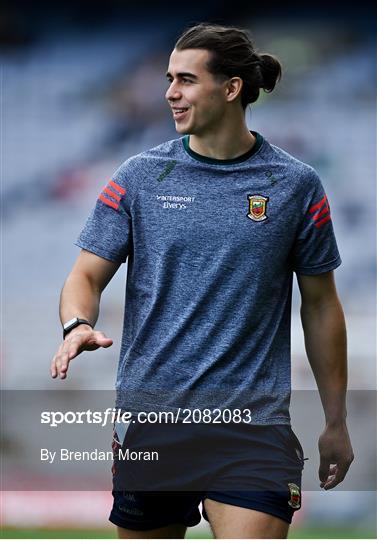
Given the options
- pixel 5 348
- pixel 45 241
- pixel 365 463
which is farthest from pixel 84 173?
pixel 365 463

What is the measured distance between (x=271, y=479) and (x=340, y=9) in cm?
531

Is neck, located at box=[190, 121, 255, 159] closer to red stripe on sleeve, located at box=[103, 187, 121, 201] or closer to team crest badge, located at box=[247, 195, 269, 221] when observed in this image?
team crest badge, located at box=[247, 195, 269, 221]

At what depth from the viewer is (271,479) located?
2988 mm

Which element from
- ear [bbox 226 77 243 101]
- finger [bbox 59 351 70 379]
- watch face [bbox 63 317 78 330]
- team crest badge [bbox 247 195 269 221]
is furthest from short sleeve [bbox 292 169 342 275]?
finger [bbox 59 351 70 379]

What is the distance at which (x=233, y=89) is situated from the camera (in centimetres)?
326

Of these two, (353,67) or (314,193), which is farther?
(353,67)

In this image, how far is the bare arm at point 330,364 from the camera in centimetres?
330

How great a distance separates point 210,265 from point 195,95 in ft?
1.65

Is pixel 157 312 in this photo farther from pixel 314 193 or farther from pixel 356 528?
pixel 356 528

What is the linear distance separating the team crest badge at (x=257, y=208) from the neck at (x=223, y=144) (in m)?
0.16

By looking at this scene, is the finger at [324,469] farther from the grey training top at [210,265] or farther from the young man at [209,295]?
the grey training top at [210,265]

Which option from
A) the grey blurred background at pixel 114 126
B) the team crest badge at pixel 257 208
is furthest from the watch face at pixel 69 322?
the grey blurred background at pixel 114 126

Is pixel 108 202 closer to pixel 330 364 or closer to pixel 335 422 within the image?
pixel 330 364

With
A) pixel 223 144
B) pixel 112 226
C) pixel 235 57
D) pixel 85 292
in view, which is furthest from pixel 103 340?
pixel 235 57
